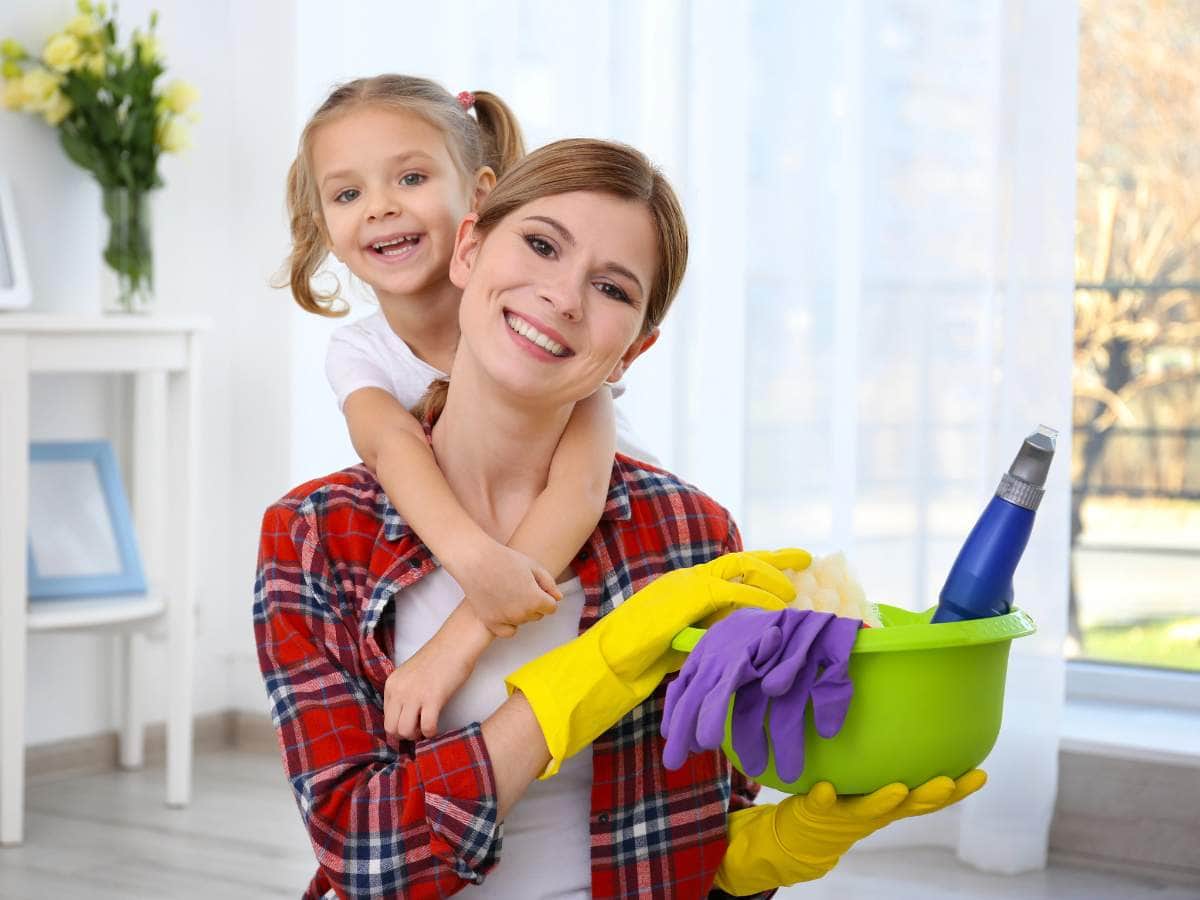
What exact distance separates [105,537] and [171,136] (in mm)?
814

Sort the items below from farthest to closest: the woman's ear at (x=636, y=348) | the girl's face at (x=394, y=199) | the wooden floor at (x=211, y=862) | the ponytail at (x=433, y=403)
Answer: the wooden floor at (x=211, y=862), the girl's face at (x=394, y=199), the ponytail at (x=433, y=403), the woman's ear at (x=636, y=348)

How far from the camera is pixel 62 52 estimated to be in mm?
2895

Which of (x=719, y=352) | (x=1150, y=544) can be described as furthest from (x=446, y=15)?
(x=1150, y=544)

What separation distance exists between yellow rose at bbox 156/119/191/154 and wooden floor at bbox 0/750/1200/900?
1.29m

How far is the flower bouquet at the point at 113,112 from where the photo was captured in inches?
115

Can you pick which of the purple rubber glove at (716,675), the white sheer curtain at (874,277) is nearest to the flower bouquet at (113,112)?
the white sheer curtain at (874,277)

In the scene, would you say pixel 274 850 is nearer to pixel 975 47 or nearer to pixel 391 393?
pixel 391 393

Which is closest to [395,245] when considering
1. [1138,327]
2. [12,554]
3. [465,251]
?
[465,251]

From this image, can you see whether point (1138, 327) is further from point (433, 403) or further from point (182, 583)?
point (433, 403)

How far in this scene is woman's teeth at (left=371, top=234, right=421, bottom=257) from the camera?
5.25ft

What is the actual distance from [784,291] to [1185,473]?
1.12 m

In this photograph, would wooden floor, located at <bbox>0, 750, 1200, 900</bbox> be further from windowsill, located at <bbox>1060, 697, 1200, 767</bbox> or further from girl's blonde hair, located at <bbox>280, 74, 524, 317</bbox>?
girl's blonde hair, located at <bbox>280, 74, 524, 317</bbox>

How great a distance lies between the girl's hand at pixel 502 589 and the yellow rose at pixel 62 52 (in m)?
2.10

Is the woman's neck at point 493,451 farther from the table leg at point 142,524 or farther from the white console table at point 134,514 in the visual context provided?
the table leg at point 142,524
